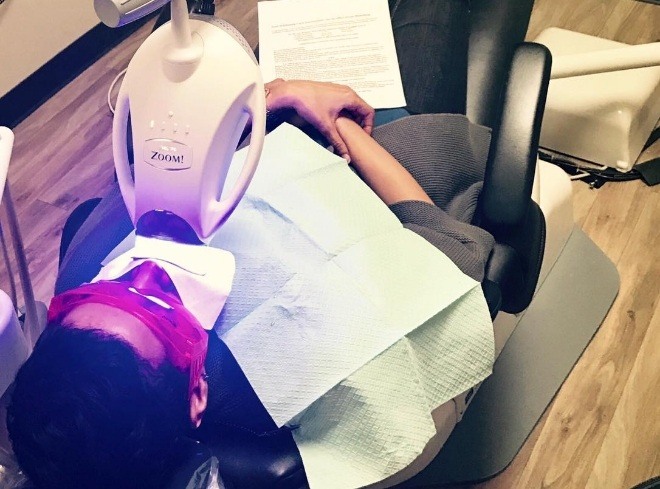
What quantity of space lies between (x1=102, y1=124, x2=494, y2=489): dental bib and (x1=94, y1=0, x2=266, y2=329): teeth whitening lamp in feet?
0.24

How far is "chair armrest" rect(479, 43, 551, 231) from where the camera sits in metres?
0.90

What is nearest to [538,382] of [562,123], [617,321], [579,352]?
[579,352]

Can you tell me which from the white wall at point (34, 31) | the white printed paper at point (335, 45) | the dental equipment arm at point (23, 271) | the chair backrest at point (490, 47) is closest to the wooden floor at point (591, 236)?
the white wall at point (34, 31)

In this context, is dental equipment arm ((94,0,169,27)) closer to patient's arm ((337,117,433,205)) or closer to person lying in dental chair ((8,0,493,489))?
person lying in dental chair ((8,0,493,489))

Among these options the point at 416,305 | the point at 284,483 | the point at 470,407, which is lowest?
the point at 470,407

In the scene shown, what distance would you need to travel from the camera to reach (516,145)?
908 mm

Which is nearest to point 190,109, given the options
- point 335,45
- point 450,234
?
point 450,234

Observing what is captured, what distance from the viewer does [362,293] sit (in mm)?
801

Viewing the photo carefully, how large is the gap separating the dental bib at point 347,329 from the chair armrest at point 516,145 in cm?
12

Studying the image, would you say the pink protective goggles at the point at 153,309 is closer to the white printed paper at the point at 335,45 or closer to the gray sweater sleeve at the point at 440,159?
the gray sweater sleeve at the point at 440,159

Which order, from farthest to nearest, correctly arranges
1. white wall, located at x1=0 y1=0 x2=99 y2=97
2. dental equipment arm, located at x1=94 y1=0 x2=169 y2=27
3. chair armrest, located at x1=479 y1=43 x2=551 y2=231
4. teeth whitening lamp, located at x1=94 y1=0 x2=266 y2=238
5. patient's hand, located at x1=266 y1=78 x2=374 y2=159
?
white wall, located at x1=0 y1=0 x2=99 y2=97, patient's hand, located at x1=266 y1=78 x2=374 y2=159, chair armrest, located at x1=479 y1=43 x2=551 y2=231, teeth whitening lamp, located at x1=94 y1=0 x2=266 y2=238, dental equipment arm, located at x1=94 y1=0 x2=169 y2=27

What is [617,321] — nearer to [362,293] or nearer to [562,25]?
[362,293]

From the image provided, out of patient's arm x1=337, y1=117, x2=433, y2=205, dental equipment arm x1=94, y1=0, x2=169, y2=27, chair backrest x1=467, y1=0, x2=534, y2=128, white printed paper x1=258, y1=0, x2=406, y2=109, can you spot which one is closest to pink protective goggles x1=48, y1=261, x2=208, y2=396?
dental equipment arm x1=94, y1=0, x2=169, y2=27

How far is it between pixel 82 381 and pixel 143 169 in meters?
0.21
